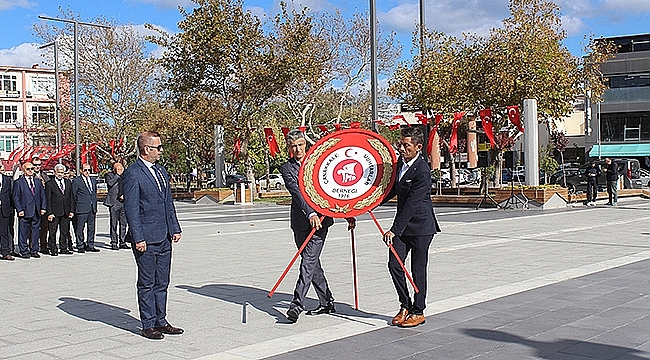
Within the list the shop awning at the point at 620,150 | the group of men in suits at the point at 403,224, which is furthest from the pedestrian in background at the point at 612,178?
the shop awning at the point at 620,150

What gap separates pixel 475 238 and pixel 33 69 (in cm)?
8180

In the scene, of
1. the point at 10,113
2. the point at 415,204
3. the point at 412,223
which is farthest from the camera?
the point at 10,113

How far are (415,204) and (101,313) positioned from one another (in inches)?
146

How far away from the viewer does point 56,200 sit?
1454 cm

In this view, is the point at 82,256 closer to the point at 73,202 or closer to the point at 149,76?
the point at 73,202

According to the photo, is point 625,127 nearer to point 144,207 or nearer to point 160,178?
point 160,178

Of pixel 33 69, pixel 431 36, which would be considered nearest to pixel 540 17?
pixel 431 36

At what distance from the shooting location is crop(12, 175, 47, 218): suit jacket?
13922 millimetres

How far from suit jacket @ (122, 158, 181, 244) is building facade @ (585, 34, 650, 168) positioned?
54.0m

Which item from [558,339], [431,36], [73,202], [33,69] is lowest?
[558,339]

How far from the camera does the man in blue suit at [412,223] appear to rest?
23.6ft

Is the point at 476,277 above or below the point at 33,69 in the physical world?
below

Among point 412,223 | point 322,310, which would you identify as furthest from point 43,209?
point 412,223

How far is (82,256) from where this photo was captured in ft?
47.2
